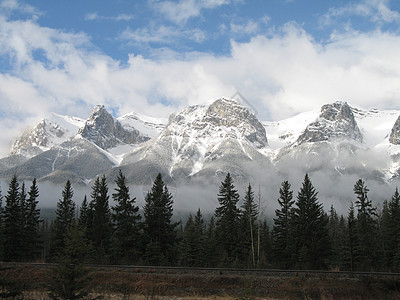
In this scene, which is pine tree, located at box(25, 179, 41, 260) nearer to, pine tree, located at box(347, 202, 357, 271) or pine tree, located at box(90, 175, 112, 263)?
pine tree, located at box(90, 175, 112, 263)

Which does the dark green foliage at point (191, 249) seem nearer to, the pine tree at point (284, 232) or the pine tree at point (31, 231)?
the pine tree at point (284, 232)

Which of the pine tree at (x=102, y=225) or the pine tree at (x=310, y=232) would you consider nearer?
the pine tree at (x=310, y=232)

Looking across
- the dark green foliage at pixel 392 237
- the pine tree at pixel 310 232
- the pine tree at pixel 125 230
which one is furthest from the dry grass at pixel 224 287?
the dark green foliage at pixel 392 237

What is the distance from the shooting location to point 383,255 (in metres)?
53.0

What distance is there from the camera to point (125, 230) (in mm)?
45844

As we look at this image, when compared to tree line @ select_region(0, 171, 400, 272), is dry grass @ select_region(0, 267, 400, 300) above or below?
below

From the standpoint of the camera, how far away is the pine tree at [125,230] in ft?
146

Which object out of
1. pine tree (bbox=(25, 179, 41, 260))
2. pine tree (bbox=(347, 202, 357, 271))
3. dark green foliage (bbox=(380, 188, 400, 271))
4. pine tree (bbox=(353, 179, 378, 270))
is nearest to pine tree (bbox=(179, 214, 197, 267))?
pine tree (bbox=(347, 202, 357, 271))

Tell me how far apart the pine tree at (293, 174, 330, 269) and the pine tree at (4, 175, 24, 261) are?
3850 centimetres

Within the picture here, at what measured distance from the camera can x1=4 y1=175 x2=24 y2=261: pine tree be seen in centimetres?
5322

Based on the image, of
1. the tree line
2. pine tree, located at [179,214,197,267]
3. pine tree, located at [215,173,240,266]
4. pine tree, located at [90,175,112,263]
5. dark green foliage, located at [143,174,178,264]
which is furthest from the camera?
pine tree, located at [215,173,240,266]

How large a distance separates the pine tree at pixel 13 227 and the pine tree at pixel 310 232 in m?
38.5

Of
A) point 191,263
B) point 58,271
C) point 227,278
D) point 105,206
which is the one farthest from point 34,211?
point 58,271

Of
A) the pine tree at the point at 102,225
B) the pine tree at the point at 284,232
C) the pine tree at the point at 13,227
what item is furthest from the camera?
the pine tree at the point at 13,227
